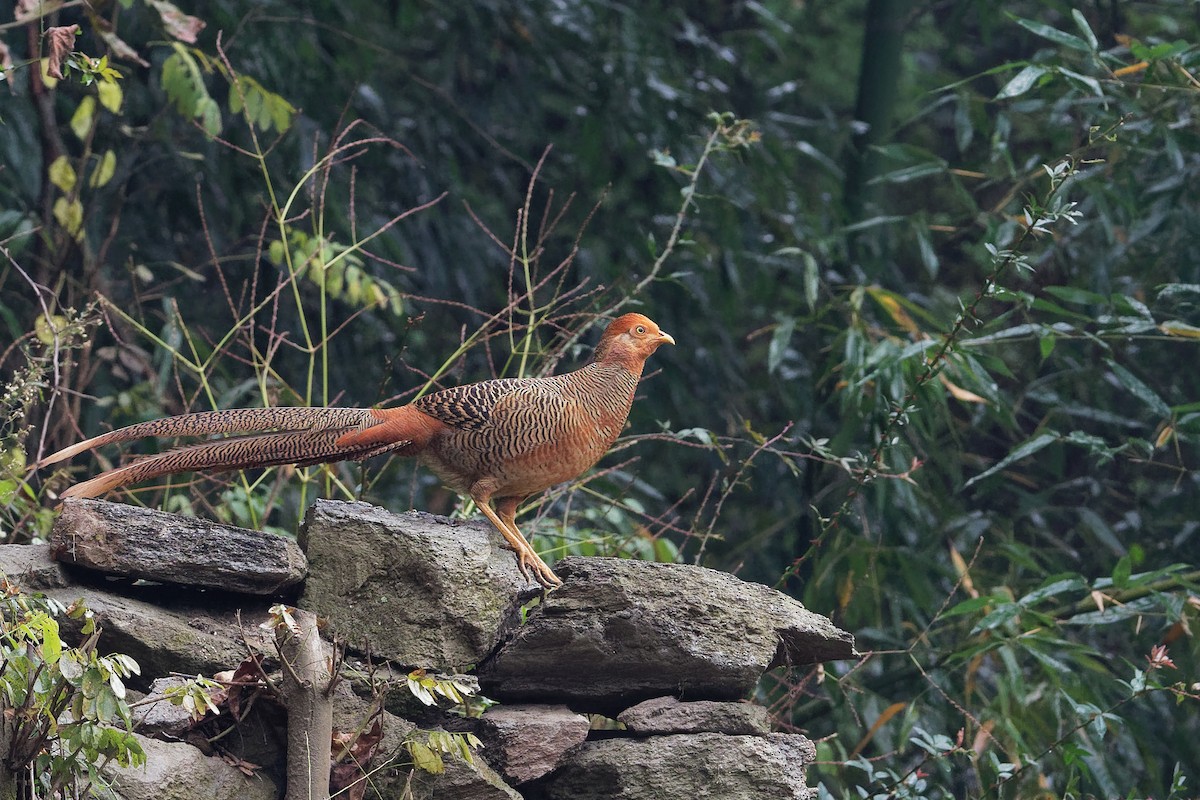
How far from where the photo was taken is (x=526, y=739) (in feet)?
11.9

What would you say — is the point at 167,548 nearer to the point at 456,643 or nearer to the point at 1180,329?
the point at 456,643

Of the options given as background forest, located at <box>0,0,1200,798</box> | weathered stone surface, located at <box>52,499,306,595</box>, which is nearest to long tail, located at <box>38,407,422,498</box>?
weathered stone surface, located at <box>52,499,306,595</box>

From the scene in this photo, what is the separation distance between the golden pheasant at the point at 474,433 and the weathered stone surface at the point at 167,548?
0.49ft

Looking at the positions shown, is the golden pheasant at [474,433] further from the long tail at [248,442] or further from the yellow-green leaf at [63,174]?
the yellow-green leaf at [63,174]

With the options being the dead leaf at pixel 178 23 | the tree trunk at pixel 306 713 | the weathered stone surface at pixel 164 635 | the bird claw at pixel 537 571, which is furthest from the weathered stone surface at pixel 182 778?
the dead leaf at pixel 178 23

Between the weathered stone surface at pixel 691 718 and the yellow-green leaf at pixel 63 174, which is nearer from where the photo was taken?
the weathered stone surface at pixel 691 718

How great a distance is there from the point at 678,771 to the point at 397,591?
86cm

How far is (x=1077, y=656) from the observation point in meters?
5.92

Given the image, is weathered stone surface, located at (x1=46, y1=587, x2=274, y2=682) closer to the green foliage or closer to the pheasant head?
the green foliage

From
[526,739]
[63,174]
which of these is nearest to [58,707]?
[526,739]

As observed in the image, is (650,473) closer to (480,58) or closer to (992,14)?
(480,58)

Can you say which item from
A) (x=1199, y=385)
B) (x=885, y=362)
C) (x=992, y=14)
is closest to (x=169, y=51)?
(x=885, y=362)

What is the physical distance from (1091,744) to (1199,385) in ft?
8.70

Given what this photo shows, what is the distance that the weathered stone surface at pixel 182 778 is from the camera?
3.13m
